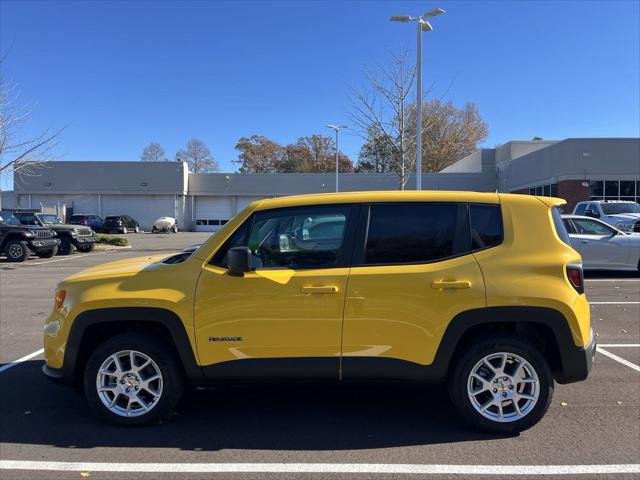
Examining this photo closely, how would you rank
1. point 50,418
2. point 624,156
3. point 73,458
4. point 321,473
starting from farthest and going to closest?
1. point 624,156
2. point 50,418
3. point 73,458
4. point 321,473

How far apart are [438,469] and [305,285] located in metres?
1.53

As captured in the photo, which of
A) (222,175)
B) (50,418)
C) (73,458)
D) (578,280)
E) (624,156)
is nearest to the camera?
(73,458)

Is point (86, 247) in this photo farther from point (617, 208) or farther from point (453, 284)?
point (453, 284)

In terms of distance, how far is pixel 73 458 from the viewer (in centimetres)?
364

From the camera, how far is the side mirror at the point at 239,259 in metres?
3.77

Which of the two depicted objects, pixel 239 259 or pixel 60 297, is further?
pixel 60 297

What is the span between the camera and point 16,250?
18641 mm

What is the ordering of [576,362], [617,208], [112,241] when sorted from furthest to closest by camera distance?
1. [112,241]
2. [617,208]
3. [576,362]

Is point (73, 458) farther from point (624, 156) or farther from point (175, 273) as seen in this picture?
point (624, 156)

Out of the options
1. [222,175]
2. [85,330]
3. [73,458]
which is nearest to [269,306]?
[85,330]

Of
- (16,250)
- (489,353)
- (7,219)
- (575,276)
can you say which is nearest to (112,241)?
(7,219)

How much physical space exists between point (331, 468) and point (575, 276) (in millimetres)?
2250

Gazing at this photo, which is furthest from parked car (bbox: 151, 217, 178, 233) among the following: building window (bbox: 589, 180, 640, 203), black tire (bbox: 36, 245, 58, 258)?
building window (bbox: 589, 180, 640, 203)

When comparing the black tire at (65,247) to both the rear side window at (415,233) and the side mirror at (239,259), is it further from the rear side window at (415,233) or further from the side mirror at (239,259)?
the rear side window at (415,233)
